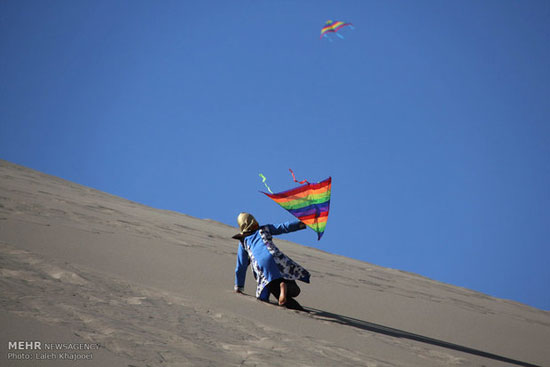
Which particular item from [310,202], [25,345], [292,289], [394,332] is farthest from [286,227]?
[25,345]

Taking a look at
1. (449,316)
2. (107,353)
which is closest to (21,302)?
(107,353)

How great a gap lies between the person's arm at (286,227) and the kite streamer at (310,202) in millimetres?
65

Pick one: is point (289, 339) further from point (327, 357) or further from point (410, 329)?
point (410, 329)

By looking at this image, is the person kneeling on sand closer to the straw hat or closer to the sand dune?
the straw hat

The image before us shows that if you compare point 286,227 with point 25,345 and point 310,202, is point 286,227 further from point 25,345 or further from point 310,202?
point 25,345

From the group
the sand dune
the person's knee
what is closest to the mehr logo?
the sand dune

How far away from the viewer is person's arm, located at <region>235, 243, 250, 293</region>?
181 inches

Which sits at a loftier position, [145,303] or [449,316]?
[449,316]

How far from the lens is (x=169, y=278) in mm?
4379

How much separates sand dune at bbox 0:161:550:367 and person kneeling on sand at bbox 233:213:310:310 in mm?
224

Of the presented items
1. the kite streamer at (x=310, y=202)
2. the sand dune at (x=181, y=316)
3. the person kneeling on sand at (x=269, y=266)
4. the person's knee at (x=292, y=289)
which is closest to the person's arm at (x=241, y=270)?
the person kneeling on sand at (x=269, y=266)

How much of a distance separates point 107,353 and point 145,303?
1.10m

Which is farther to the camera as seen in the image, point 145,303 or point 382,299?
point 382,299

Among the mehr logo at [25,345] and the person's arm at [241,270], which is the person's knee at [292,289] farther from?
the mehr logo at [25,345]
